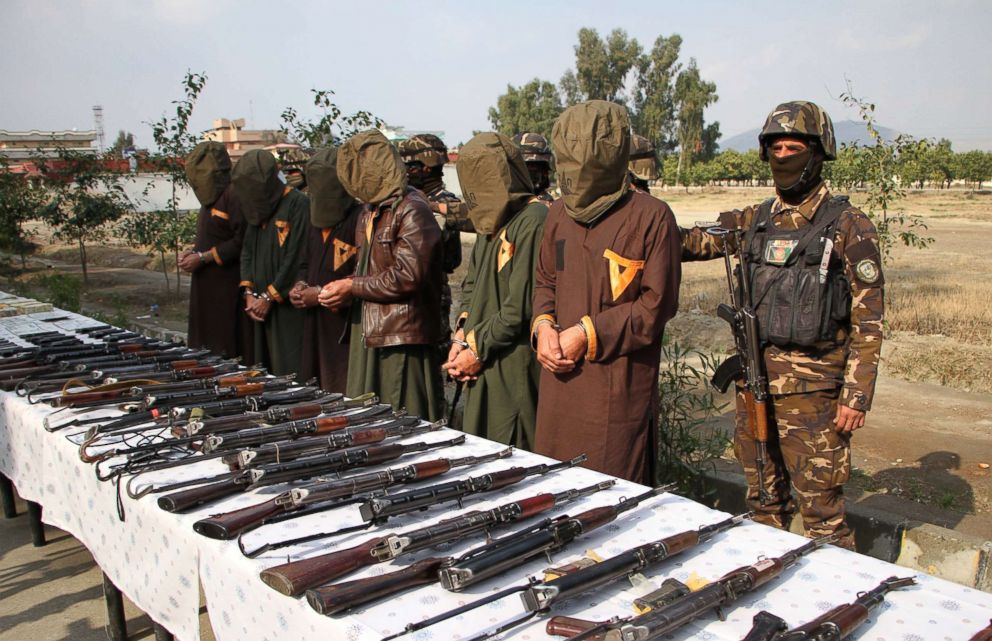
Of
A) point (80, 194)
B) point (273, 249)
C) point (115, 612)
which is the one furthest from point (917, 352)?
point (80, 194)

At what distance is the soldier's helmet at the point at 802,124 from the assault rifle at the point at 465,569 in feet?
5.95

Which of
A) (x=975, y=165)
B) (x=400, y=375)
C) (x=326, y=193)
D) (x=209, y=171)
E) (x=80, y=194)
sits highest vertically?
(x=975, y=165)

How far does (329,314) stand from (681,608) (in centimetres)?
389

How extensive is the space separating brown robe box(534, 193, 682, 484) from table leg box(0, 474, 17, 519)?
322cm

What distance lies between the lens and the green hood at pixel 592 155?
282 centimetres

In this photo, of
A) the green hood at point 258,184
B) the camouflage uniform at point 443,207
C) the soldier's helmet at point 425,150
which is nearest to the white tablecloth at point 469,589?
the camouflage uniform at point 443,207

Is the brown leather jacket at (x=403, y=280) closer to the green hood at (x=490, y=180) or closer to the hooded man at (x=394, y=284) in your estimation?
the hooded man at (x=394, y=284)

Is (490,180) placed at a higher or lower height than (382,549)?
higher

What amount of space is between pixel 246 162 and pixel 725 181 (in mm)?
76521

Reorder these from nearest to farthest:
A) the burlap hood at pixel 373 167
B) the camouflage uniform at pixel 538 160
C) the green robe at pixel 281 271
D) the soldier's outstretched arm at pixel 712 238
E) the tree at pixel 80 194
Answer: the soldier's outstretched arm at pixel 712 238
the burlap hood at pixel 373 167
the camouflage uniform at pixel 538 160
the green robe at pixel 281 271
the tree at pixel 80 194

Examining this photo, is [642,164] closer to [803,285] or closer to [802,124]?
[802,124]

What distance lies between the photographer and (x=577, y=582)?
1581mm

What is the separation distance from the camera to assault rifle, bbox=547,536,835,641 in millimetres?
1417

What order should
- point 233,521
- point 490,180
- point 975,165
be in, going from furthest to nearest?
point 975,165, point 490,180, point 233,521
